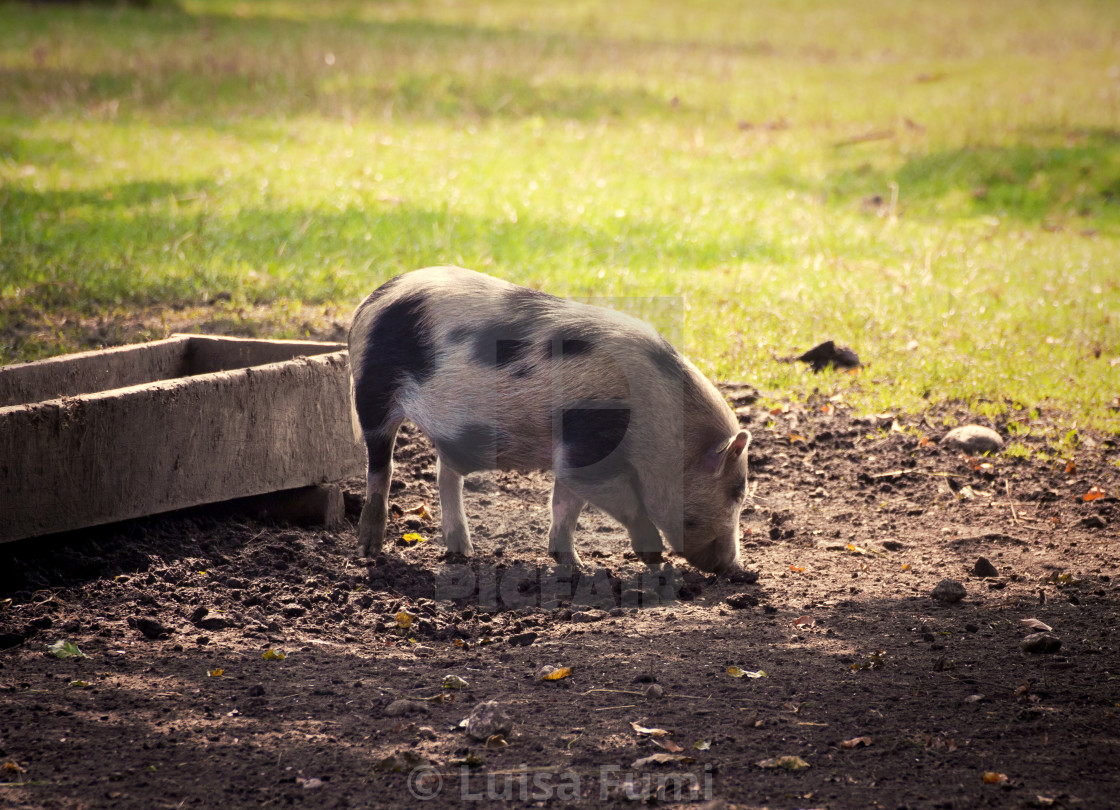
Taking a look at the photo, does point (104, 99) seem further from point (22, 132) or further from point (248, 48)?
point (248, 48)

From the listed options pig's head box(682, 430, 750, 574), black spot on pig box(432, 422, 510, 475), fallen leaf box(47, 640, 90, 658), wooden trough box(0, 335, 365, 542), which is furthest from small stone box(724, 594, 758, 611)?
fallen leaf box(47, 640, 90, 658)

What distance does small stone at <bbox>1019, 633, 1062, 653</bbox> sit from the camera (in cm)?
371

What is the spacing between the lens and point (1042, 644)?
3.71m

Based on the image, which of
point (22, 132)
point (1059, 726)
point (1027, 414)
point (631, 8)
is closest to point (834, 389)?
point (1027, 414)

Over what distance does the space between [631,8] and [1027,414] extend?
24244 mm

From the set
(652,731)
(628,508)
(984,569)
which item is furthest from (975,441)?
(652,731)

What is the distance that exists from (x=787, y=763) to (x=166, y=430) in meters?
2.66

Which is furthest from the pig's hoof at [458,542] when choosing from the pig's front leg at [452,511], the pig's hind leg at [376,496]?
the pig's hind leg at [376,496]

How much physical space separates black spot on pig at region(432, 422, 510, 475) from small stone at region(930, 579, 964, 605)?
1.71 meters

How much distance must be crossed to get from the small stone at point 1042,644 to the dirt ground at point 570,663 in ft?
0.06

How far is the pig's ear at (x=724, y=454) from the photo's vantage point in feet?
13.8

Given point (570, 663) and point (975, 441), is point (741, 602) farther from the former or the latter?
point (975, 441)

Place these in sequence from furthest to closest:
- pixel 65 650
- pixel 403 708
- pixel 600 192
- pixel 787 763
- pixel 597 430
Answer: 1. pixel 600 192
2. pixel 597 430
3. pixel 65 650
4. pixel 403 708
5. pixel 787 763

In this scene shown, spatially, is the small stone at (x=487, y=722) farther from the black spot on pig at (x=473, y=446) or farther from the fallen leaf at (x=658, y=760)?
the black spot on pig at (x=473, y=446)
